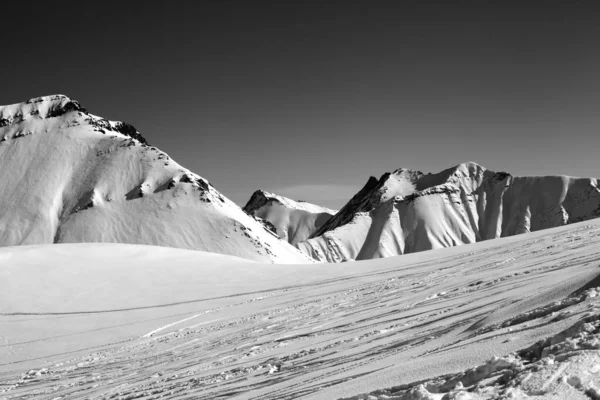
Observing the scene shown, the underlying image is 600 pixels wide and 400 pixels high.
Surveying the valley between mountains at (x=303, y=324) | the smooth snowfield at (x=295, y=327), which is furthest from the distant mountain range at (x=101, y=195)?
the valley between mountains at (x=303, y=324)

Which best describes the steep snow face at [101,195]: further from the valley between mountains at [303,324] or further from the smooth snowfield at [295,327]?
the valley between mountains at [303,324]

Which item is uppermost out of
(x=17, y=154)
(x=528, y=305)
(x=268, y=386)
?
(x=17, y=154)

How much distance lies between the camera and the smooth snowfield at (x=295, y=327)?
409 centimetres

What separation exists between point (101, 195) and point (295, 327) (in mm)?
130048

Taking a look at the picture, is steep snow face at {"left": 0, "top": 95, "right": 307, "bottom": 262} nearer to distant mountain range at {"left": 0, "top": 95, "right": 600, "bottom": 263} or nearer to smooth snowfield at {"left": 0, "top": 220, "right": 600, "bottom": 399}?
distant mountain range at {"left": 0, "top": 95, "right": 600, "bottom": 263}

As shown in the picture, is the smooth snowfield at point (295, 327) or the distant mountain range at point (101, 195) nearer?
the smooth snowfield at point (295, 327)

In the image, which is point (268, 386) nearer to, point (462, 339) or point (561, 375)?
point (462, 339)

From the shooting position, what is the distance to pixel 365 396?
4141 millimetres

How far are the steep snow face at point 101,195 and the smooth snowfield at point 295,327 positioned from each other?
87.0 meters

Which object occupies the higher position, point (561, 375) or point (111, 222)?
point (111, 222)

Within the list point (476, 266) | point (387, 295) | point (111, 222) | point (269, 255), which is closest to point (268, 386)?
point (387, 295)

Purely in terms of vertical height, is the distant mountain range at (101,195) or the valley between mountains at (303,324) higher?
the distant mountain range at (101,195)

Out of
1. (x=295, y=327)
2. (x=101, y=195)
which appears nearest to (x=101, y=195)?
(x=101, y=195)

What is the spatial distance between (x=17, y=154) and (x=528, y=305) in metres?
161
